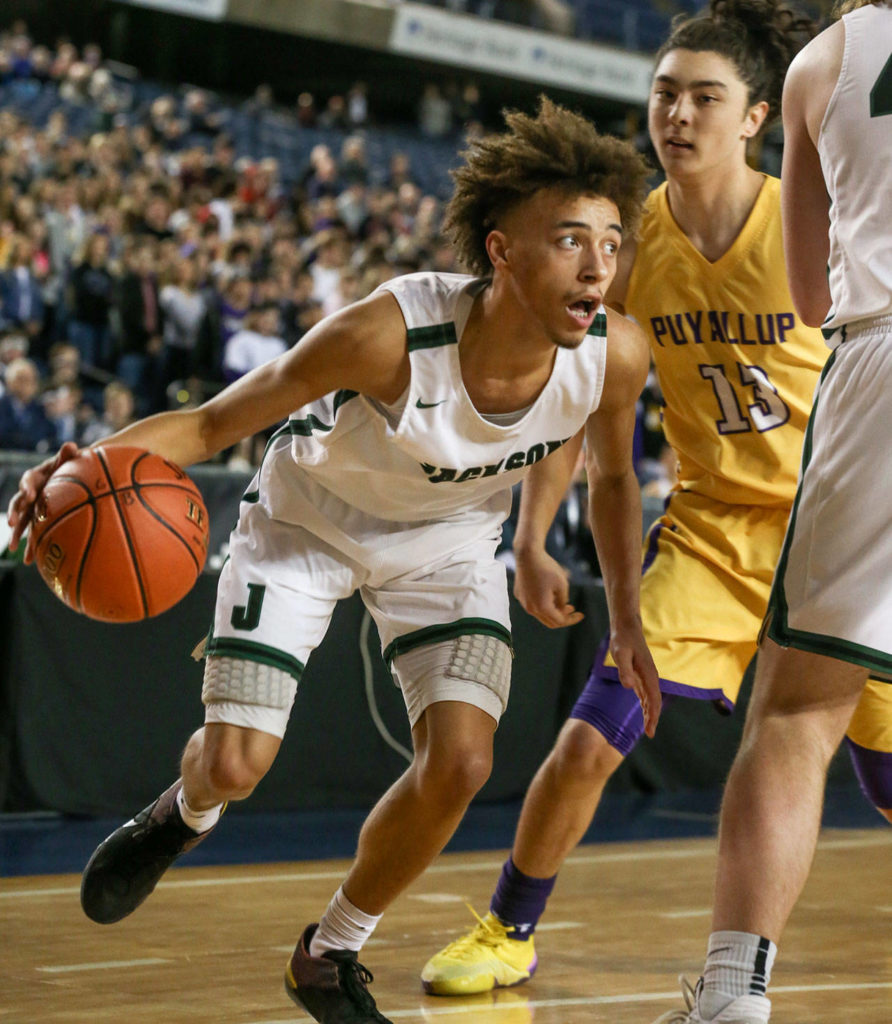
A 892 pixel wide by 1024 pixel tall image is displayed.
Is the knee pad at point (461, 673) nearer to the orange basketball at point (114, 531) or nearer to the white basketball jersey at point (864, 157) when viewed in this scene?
the orange basketball at point (114, 531)

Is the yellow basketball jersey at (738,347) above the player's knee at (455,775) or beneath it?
above

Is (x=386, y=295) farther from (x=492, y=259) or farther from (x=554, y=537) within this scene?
(x=554, y=537)

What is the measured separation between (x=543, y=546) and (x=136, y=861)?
120 centimetres

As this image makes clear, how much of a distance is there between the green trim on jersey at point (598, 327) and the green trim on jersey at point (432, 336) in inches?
12.1

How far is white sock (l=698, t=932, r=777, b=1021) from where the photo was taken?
2303 millimetres

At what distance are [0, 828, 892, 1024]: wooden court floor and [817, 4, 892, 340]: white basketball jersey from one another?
176cm

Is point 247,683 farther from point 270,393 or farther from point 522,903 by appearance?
point 522,903

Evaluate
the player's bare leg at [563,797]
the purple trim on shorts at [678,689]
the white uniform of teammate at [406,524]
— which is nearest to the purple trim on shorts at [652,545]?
the purple trim on shorts at [678,689]

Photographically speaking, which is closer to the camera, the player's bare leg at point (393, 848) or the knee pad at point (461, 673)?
the player's bare leg at point (393, 848)

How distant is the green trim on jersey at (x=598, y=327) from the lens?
125 inches

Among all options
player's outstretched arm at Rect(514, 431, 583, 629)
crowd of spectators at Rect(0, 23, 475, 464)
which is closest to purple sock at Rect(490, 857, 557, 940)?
player's outstretched arm at Rect(514, 431, 583, 629)

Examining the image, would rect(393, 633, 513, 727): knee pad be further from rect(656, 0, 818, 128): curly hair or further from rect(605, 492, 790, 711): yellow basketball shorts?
rect(656, 0, 818, 128): curly hair

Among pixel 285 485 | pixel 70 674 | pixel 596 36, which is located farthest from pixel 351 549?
pixel 596 36

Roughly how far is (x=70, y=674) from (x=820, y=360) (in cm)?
356
